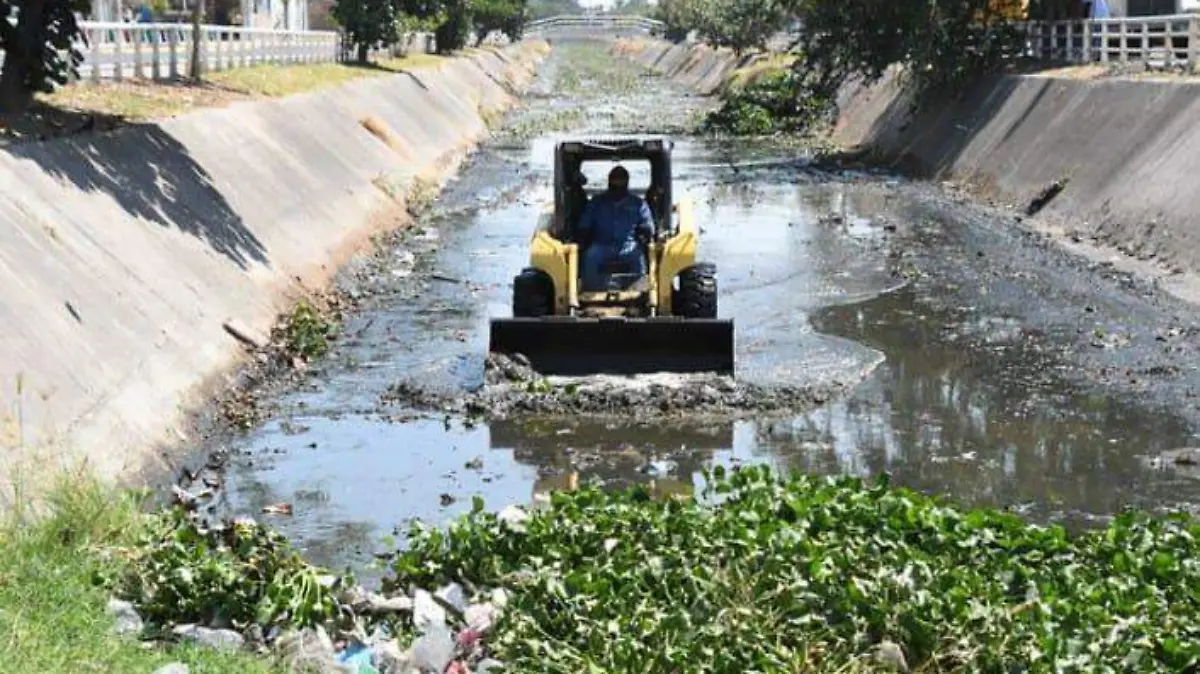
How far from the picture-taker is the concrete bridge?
191250 mm

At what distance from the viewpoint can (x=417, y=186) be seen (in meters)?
35.4

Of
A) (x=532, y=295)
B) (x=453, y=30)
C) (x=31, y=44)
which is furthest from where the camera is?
(x=453, y=30)

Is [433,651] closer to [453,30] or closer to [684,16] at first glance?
[453,30]

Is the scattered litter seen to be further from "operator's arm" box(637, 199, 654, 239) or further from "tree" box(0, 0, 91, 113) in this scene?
"tree" box(0, 0, 91, 113)

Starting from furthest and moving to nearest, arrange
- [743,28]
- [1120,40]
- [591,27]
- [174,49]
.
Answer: [591,27], [743,28], [1120,40], [174,49]

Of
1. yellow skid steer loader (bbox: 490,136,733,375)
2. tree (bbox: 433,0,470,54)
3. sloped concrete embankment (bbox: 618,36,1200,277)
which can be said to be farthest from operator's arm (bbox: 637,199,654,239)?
tree (bbox: 433,0,470,54)

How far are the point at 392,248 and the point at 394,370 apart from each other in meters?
10.1

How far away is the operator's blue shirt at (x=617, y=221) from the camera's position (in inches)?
705

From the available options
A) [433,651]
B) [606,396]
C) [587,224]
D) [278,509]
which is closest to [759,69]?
[587,224]

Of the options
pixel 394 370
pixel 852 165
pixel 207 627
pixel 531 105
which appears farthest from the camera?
pixel 531 105

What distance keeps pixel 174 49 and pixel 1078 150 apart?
17825mm

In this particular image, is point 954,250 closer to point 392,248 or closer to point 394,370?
point 392,248

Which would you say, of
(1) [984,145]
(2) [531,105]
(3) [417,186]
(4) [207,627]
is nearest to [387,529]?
(4) [207,627]

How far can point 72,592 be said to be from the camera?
353 inches
